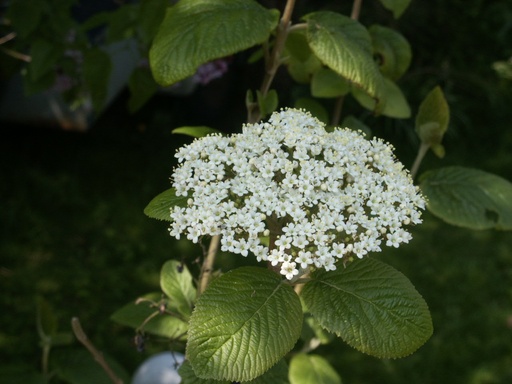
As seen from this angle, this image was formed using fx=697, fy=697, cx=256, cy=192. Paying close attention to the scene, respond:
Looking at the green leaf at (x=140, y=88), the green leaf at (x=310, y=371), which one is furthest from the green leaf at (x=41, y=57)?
the green leaf at (x=310, y=371)

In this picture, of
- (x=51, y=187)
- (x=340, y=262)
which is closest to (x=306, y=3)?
(x=51, y=187)

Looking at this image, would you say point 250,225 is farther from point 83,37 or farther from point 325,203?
point 83,37

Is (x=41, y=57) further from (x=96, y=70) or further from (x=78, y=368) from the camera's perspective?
(x=78, y=368)

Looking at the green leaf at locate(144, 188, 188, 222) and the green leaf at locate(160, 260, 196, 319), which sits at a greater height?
the green leaf at locate(144, 188, 188, 222)

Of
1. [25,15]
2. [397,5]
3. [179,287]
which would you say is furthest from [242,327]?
[25,15]

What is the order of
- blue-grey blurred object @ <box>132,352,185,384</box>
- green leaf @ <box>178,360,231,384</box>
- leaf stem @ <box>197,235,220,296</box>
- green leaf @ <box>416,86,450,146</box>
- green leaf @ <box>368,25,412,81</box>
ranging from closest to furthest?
green leaf @ <box>178,360,231,384</box> < leaf stem @ <box>197,235,220,296</box> < green leaf @ <box>416,86,450,146</box> < green leaf @ <box>368,25,412,81</box> < blue-grey blurred object @ <box>132,352,185,384</box>

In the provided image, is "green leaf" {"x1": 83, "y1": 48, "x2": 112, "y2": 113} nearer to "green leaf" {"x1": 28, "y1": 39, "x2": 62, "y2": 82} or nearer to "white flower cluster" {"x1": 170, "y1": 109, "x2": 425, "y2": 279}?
"green leaf" {"x1": 28, "y1": 39, "x2": 62, "y2": 82}

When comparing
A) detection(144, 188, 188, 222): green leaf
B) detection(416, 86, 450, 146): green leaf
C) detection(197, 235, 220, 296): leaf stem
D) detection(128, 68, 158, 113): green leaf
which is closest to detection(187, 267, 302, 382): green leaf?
detection(144, 188, 188, 222): green leaf
